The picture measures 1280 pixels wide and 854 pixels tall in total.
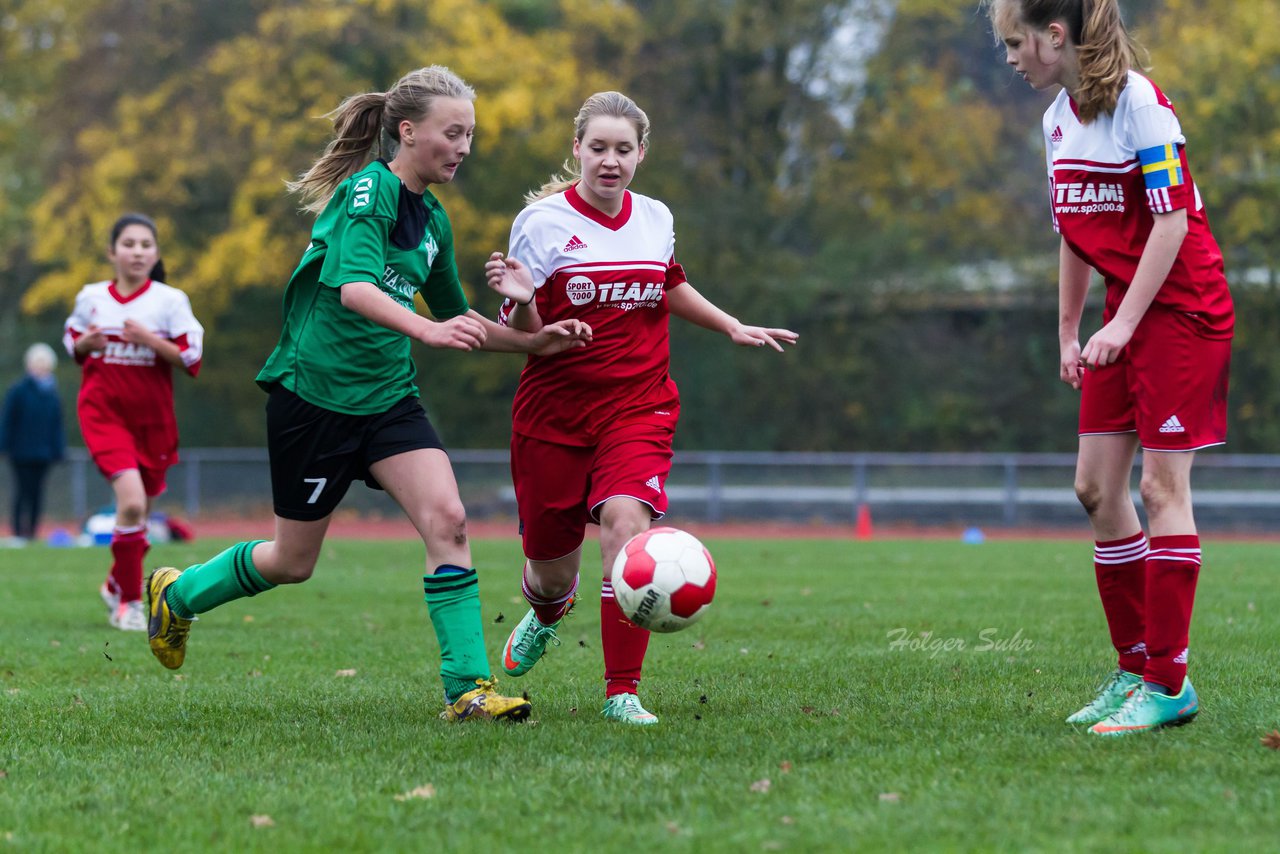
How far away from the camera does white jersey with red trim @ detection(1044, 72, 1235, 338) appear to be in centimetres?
462

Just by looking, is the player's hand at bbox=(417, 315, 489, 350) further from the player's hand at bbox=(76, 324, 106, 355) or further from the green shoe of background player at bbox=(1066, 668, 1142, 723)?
the player's hand at bbox=(76, 324, 106, 355)

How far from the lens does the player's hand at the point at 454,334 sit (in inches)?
183

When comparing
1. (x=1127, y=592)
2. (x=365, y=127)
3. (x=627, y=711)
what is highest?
(x=365, y=127)

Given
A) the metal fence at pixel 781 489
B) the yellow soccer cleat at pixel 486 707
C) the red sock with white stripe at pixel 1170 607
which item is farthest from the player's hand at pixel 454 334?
the metal fence at pixel 781 489

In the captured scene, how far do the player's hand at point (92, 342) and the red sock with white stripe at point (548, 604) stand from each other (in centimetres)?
399

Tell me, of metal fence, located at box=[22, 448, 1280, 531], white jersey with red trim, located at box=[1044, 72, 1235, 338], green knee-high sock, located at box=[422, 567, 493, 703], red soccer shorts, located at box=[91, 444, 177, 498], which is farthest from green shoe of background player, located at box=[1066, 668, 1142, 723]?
metal fence, located at box=[22, 448, 1280, 531]

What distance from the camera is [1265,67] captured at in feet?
82.0

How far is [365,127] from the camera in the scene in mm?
5516

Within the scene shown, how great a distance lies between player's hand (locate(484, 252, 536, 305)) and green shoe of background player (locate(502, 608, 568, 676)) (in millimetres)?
1420

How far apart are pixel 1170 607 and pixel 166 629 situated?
12.0ft

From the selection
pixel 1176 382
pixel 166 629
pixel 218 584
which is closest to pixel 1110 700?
pixel 1176 382

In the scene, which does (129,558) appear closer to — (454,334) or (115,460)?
(115,460)

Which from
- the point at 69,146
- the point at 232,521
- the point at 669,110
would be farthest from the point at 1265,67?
the point at 69,146

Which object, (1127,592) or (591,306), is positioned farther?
(591,306)
